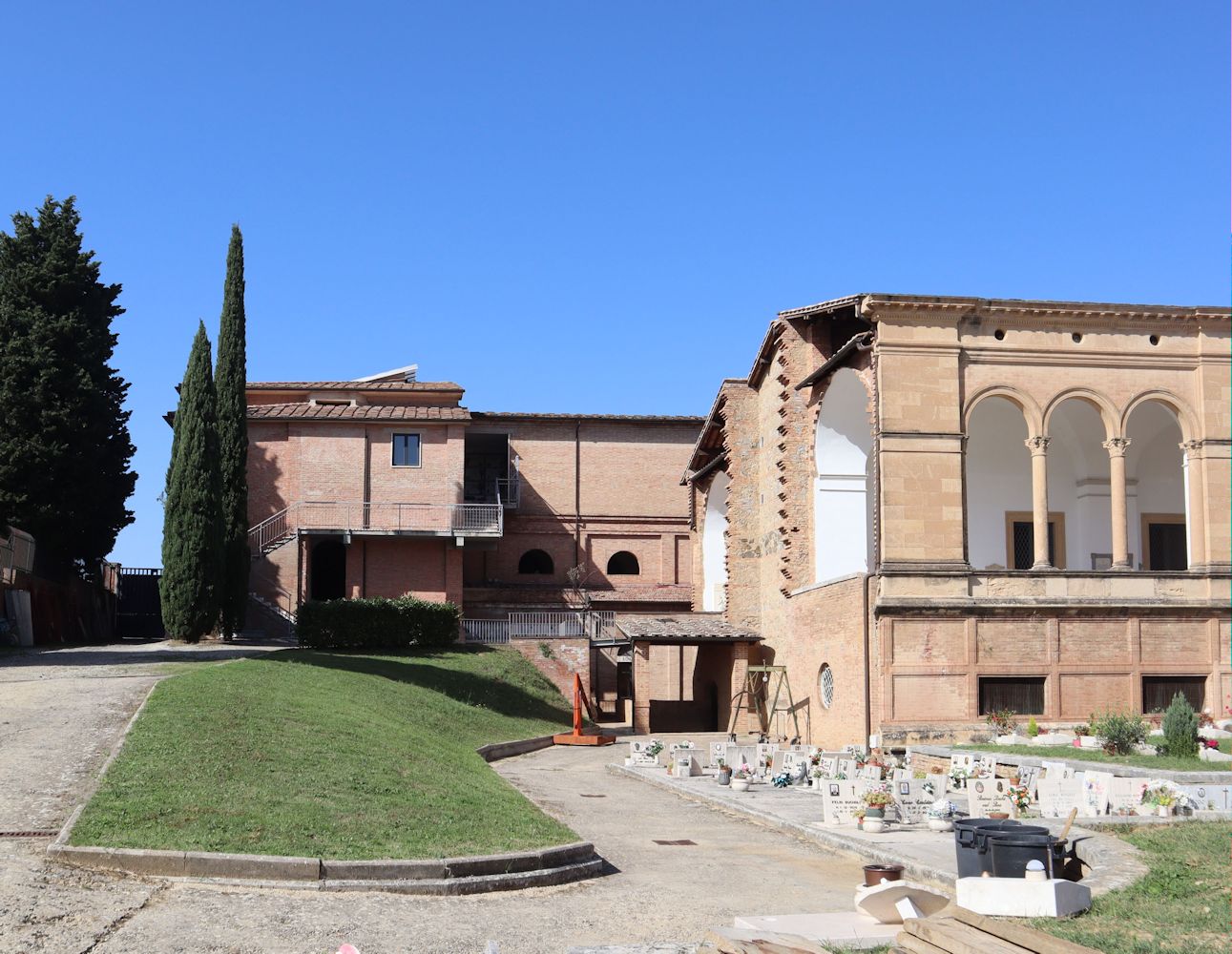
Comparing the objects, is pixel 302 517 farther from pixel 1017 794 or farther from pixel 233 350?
pixel 1017 794

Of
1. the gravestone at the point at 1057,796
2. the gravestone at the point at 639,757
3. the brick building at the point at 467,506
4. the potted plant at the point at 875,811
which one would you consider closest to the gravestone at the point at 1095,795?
the gravestone at the point at 1057,796

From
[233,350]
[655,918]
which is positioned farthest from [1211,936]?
[233,350]

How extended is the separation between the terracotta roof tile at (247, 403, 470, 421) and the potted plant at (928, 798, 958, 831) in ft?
98.7

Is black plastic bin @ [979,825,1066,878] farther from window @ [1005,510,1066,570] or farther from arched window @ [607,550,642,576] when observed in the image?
arched window @ [607,550,642,576]

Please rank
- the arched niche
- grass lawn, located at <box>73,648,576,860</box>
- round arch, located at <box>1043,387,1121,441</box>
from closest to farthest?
grass lawn, located at <box>73,648,576,860</box> → round arch, located at <box>1043,387,1121,441</box> → the arched niche

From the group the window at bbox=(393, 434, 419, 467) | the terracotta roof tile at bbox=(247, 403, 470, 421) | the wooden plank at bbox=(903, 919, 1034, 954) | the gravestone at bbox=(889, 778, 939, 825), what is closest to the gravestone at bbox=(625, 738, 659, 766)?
the gravestone at bbox=(889, 778, 939, 825)

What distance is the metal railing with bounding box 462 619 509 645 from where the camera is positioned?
40125 mm

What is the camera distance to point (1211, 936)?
8414 mm

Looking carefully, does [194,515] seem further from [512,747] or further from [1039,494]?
[1039,494]

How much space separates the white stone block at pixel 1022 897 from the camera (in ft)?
31.4

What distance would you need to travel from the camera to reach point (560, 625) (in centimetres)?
4062

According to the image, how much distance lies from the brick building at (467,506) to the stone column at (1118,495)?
17.8 m

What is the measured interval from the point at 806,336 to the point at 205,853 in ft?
73.3

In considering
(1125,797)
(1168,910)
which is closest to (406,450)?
(1125,797)
